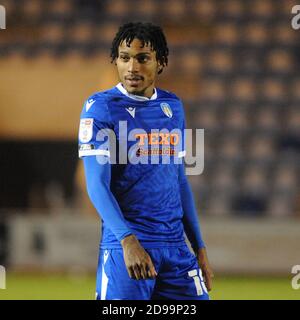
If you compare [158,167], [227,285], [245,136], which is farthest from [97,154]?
[245,136]

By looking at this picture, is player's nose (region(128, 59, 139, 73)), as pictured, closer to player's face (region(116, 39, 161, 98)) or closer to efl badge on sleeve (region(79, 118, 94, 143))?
player's face (region(116, 39, 161, 98))

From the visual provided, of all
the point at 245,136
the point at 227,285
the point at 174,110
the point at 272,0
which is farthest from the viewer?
the point at 272,0

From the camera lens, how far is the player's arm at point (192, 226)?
149 inches

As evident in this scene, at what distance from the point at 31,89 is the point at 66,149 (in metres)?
1.10

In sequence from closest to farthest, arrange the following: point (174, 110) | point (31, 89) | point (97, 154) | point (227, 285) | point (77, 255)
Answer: point (97, 154), point (174, 110), point (227, 285), point (77, 255), point (31, 89)

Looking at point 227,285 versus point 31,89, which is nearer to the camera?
point 227,285

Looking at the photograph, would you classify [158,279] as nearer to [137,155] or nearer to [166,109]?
[137,155]

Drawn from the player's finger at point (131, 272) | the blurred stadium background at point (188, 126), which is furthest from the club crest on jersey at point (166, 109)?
the blurred stadium background at point (188, 126)

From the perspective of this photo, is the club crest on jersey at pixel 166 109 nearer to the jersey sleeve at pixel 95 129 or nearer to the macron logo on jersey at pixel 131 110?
the macron logo on jersey at pixel 131 110

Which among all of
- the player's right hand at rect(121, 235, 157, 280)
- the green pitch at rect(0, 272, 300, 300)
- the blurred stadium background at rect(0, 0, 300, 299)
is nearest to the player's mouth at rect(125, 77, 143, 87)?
the player's right hand at rect(121, 235, 157, 280)

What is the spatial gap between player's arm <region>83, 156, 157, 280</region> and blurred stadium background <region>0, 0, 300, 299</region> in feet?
16.9

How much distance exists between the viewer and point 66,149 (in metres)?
12.5

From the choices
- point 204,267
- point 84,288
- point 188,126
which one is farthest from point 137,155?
point 188,126

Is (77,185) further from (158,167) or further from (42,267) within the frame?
(158,167)
